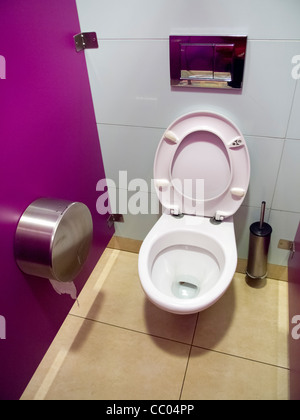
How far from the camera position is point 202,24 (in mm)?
1066

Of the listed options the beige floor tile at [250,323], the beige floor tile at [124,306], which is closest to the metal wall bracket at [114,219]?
the beige floor tile at [124,306]

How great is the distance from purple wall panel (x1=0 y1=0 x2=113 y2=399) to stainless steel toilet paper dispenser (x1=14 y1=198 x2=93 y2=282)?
0.03 metres

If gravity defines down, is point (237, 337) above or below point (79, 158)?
below

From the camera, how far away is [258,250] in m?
1.42

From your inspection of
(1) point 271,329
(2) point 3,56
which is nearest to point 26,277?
(2) point 3,56

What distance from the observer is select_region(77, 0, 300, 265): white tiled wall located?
3.39ft

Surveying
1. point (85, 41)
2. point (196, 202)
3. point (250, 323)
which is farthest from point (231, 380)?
point (85, 41)

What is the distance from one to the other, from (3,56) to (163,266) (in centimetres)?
95

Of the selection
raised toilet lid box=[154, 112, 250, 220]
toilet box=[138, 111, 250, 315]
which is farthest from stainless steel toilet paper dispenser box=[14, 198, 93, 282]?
raised toilet lid box=[154, 112, 250, 220]

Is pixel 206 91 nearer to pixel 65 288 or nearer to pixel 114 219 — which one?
pixel 114 219

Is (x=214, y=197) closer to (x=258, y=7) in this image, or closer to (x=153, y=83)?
(x=153, y=83)

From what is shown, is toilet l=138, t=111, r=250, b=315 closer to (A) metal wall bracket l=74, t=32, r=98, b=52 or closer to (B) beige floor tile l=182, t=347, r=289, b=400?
(B) beige floor tile l=182, t=347, r=289, b=400

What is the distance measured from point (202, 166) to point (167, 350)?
31.9 inches

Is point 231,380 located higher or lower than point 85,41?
lower
